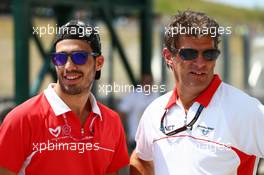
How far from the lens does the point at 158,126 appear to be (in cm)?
381

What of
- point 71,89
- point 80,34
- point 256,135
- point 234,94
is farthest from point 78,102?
point 256,135

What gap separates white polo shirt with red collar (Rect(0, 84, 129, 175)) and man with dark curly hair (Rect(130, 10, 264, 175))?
30cm

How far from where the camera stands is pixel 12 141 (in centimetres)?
334

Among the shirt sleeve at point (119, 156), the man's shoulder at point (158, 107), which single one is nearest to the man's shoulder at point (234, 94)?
the man's shoulder at point (158, 107)

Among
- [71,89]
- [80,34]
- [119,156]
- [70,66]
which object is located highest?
[80,34]

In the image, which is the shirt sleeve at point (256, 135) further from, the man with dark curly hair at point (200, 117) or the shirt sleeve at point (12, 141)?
the shirt sleeve at point (12, 141)

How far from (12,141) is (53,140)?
0.75 ft

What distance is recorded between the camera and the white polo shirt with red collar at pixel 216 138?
3555 mm

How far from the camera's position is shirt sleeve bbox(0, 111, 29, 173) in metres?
3.34

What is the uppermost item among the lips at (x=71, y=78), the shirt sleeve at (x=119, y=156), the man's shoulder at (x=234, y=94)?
the lips at (x=71, y=78)

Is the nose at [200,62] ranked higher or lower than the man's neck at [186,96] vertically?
higher

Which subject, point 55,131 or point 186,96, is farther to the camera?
point 186,96

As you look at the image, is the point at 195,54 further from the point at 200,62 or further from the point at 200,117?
the point at 200,117

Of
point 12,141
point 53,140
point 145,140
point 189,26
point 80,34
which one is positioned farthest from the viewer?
point 145,140
